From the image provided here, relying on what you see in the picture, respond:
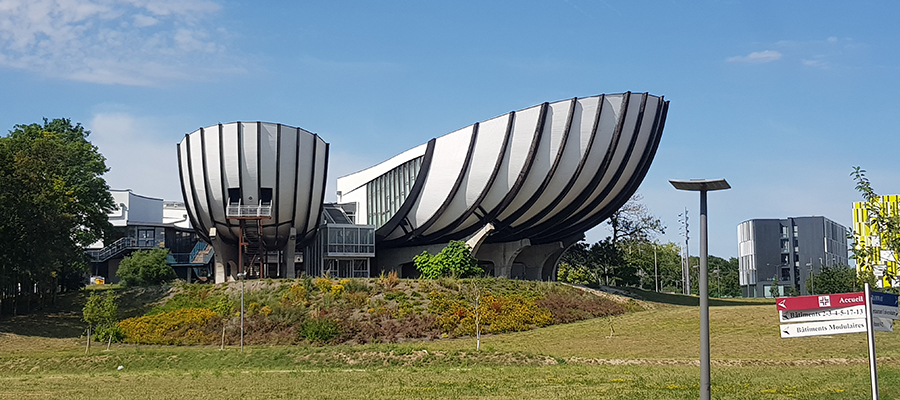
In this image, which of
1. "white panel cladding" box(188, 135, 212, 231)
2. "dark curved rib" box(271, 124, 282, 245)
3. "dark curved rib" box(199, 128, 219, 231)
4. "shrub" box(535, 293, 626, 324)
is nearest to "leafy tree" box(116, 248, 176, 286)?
"white panel cladding" box(188, 135, 212, 231)

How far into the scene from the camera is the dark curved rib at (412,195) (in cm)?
5719

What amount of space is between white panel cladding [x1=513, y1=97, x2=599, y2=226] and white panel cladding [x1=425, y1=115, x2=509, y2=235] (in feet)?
12.8

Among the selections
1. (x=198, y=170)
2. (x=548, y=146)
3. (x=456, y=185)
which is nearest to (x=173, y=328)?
(x=198, y=170)

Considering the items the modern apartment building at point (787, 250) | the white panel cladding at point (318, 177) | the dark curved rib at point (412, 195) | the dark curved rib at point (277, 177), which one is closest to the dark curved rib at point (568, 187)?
the dark curved rib at point (412, 195)

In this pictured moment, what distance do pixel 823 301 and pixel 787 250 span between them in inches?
3823

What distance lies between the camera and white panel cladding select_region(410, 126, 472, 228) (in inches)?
2147

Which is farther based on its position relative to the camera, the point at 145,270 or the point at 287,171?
the point at 145,270

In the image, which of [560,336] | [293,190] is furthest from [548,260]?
[560,336]

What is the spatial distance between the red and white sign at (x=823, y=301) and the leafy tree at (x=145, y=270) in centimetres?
5749

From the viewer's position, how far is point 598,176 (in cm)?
5175

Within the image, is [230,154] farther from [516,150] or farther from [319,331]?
[516,150]

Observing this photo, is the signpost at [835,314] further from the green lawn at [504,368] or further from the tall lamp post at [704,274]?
the green lawn at [504,368]

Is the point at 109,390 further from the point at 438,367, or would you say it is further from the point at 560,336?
the point at 560,336

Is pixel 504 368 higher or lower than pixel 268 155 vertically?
lower
